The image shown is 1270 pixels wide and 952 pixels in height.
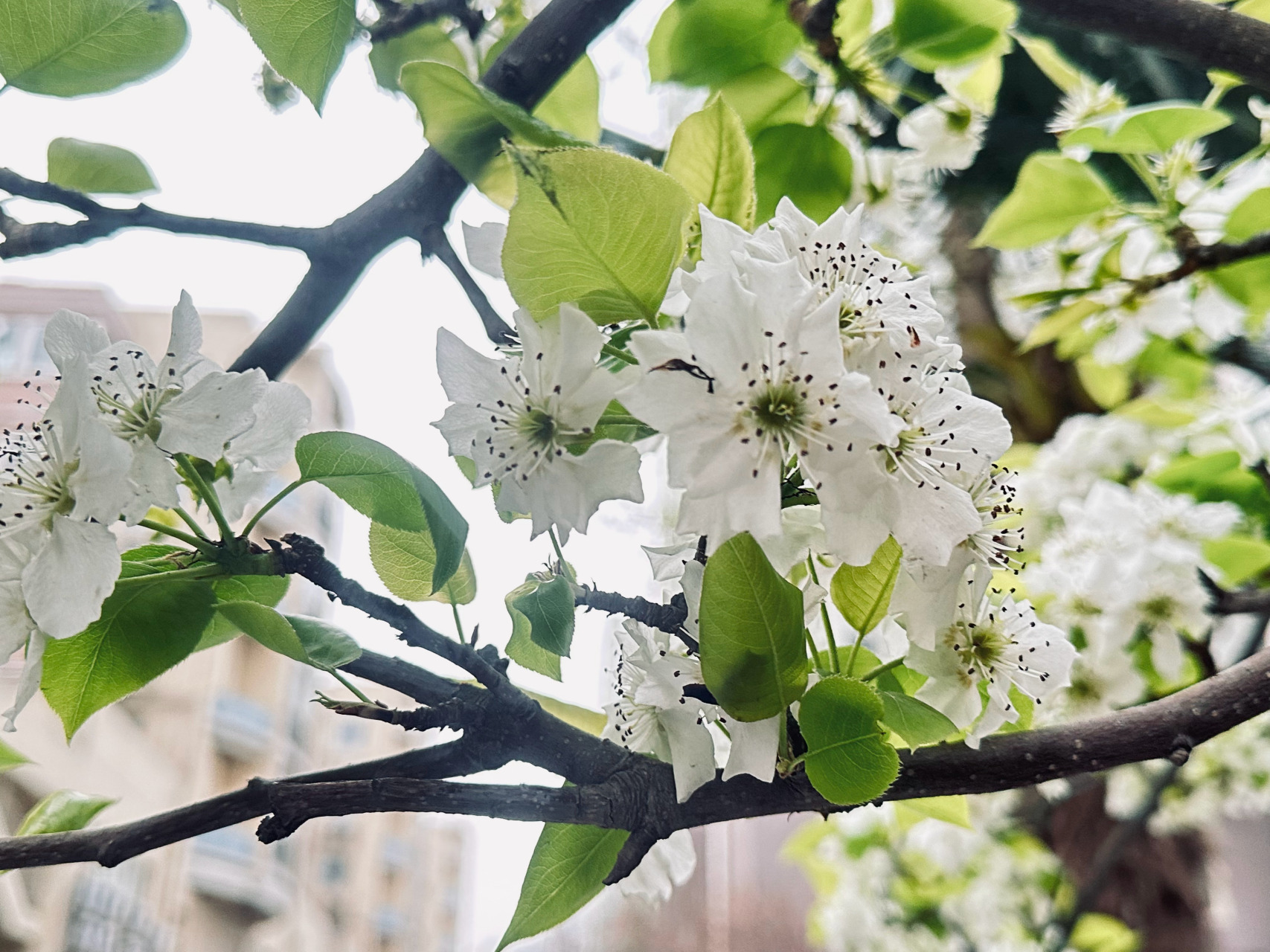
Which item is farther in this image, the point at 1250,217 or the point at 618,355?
the point at 1250,217

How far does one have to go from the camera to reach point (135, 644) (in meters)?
0.23

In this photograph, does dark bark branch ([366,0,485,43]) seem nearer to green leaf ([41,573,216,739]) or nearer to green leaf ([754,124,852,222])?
green leaf ([754,124,852,222])

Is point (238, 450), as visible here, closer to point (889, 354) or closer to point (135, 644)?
point (135, 644)

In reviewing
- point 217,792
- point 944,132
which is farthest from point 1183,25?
point 217,792

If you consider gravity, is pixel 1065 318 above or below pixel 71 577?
above

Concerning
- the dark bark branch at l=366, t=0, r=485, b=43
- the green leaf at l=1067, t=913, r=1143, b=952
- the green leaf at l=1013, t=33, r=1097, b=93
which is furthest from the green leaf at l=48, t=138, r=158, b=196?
the green leaf at l=1067, t=913, r=1143, b=952

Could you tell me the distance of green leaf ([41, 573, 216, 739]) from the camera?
0.73 ft

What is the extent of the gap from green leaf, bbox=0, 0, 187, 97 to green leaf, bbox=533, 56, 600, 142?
5.2 inches

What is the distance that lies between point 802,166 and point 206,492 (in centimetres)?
25

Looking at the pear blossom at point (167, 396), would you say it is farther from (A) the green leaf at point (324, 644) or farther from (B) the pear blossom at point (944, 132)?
(B) the pear blossom at point (944, 132)

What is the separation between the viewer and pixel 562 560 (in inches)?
9.0

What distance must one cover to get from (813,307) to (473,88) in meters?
0.11

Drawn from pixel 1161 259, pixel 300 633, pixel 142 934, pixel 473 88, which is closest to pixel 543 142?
pixel 473 88

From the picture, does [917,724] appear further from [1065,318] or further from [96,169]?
[1065,318]
